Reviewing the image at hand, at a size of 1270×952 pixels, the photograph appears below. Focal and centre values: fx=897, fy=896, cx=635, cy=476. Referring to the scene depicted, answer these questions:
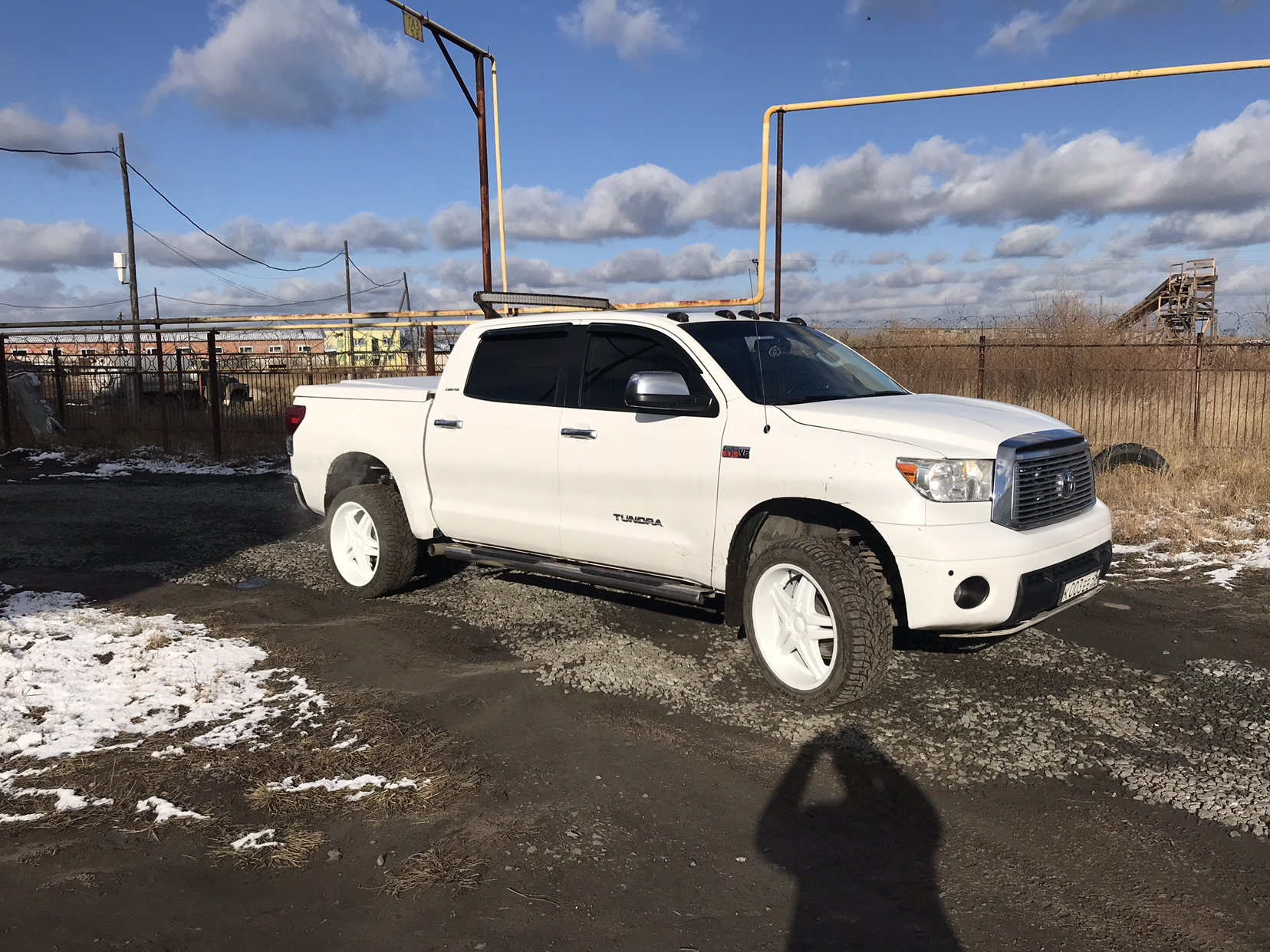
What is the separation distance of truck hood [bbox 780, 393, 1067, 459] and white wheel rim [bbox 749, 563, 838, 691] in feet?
2.55

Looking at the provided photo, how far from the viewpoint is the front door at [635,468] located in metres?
4.88

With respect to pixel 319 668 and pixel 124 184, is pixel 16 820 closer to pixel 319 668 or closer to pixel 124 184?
pixel 319 668

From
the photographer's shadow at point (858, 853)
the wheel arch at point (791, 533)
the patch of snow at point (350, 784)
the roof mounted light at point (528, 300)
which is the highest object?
the roof mounted light at point (528, 300)

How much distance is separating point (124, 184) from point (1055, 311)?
2822cm

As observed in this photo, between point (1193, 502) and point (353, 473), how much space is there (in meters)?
8.15

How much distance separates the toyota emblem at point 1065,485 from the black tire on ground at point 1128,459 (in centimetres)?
652

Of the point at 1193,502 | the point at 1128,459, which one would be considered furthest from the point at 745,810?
the point at 1128,459

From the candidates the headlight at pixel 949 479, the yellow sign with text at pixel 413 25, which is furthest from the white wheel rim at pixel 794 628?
the yellow sign with text at pixel 413 25

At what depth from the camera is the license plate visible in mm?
4371

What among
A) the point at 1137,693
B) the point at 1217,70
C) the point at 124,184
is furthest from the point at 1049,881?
the point at 124,184

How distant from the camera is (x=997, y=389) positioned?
53.8 ft

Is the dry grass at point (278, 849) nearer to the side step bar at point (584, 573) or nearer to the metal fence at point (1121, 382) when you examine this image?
the side step bar at point (584, 573)

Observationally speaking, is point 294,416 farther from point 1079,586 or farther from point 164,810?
point 1079,586

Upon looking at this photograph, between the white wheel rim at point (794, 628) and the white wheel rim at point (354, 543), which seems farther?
the white wheel rim at point (354, 543)
